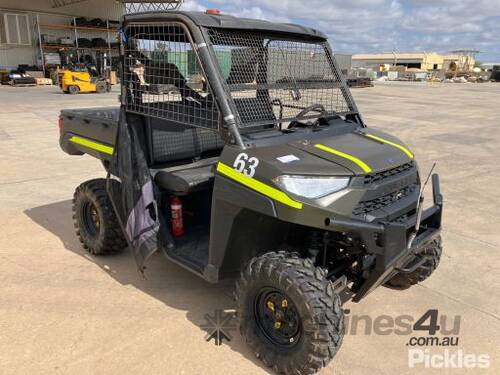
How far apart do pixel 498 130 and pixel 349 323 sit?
10.7 m

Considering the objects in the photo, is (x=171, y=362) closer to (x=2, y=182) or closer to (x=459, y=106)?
(x=2, y=182)

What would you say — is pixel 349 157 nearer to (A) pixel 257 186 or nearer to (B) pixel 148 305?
(A) pixel 257 186

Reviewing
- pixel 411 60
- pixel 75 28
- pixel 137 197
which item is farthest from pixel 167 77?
pixel 411 60

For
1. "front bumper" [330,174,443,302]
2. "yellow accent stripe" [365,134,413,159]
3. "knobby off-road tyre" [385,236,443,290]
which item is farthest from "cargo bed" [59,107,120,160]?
"knobby off-road tyre" [385,236,443,290]

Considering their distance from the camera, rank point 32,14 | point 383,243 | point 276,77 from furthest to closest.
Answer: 1. point 32,14
2. point 276,77
3. point 383,243

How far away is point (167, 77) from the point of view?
3.11 m

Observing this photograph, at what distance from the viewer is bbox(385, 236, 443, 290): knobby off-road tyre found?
3303 mm

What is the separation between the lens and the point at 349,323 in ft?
10.3

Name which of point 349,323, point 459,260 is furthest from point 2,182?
point 459,260

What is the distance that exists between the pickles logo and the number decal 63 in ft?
3.81

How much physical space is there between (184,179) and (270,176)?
0.92 metres

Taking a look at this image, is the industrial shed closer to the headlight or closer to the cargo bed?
the cargo bed

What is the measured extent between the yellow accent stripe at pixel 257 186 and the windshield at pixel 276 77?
1.05 ft

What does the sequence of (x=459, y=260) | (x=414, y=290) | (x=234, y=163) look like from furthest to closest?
(x=459, y=260)
(x=414, y=290)
(x=234, y=163)
